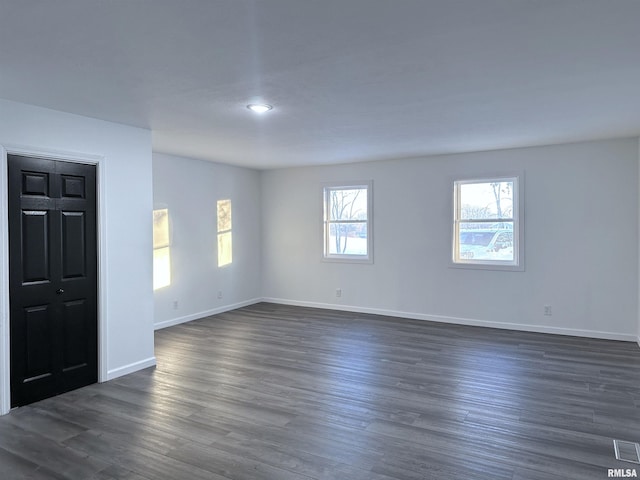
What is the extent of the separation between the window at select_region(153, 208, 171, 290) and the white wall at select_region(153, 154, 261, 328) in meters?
0.09

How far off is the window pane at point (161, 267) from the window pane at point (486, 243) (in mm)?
4226

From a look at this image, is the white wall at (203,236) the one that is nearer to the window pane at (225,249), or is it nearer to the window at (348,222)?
the window pane at (225,249)

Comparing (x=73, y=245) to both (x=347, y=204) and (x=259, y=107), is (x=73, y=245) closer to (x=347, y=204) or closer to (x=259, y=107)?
(x=259, y=107)

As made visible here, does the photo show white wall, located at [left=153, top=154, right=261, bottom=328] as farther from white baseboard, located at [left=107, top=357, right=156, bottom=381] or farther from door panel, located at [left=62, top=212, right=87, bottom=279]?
door panel, located at [left=62, top=212, right=87, bottom=279]

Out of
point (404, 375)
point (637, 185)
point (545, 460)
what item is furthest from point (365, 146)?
point (545, 460)

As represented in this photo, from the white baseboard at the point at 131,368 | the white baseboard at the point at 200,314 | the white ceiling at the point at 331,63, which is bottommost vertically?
the white baseboard at the point at 131,368

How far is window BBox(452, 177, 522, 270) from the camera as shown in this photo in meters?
5.91

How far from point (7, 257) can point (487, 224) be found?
5525mm

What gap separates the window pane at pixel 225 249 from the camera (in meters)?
7.14

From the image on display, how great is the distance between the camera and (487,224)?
6.10 metres

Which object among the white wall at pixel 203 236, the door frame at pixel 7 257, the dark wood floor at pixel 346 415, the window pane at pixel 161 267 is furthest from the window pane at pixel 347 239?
the door frame at pixel 7 257

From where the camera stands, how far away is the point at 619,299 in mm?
5281

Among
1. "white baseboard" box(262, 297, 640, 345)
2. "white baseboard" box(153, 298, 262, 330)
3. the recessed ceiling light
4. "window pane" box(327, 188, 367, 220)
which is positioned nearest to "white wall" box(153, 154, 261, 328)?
"white baseboard" box(153, 298, 262, 330)

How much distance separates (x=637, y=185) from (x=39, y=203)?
6.31m
